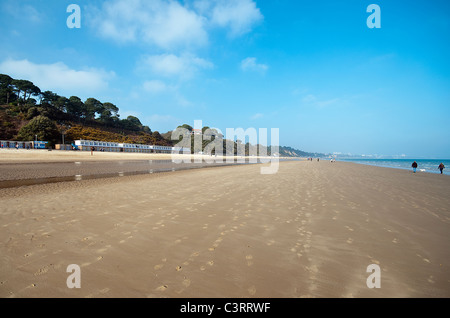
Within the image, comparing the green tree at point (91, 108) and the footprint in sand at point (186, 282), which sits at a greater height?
the green tree at point (91, 108)

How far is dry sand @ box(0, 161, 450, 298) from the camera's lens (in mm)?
2891

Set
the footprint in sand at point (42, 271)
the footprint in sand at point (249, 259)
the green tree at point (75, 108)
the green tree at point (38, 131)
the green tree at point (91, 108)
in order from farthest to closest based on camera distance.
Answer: the green tree at point (91, 108), the green tree at point (75, 108), the green tree at point (38, 131), the footprint in sand at point (249, 259), the footprint in sand at point (42, 271)

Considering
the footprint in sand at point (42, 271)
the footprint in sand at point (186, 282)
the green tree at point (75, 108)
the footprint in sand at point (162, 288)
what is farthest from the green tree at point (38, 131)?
the footprint in sand at point (186, 282)

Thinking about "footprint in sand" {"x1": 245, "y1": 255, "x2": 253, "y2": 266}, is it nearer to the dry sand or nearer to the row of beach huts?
the dry sand

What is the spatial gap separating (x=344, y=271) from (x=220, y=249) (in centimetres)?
234

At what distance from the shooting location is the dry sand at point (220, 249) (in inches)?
114

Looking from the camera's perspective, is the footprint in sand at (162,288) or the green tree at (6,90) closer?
the footprint in sand at (162,288)

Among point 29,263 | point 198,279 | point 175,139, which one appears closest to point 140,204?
point 29,263

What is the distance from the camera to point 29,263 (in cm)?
340

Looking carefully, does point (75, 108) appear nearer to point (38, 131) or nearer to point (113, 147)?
point (113, 147)

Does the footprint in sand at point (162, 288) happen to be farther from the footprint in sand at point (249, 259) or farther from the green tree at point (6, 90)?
the green tree at point (6, 90)

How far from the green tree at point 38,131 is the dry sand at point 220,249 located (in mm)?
81687

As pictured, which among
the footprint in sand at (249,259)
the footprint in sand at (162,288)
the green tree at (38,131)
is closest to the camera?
the footprint in sand at (162,288)
